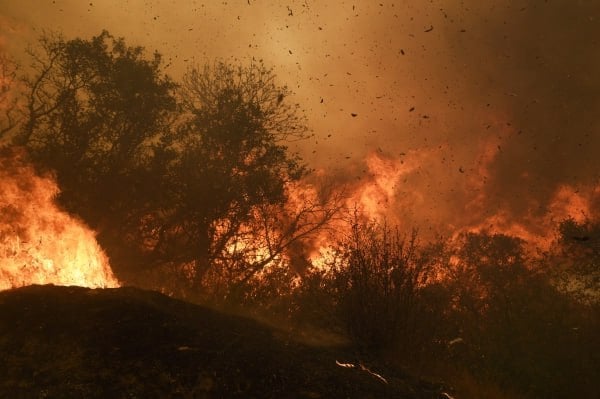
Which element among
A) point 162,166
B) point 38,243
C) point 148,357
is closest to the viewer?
point 148,357

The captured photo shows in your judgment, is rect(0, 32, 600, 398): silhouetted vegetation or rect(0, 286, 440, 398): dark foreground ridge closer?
rect(0, 286, 440, 398): dark foreground ridge

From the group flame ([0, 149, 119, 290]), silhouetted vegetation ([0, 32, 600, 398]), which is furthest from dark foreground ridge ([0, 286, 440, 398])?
Answer: silhouetted vegetation ([0, 32, 600, 398])

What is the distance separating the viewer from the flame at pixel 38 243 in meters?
9.37

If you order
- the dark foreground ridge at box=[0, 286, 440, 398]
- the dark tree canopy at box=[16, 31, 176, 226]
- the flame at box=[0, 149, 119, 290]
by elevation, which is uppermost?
the dark tree canopy at box=[16, 31, 176, 226]

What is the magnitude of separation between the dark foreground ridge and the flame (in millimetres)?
1784

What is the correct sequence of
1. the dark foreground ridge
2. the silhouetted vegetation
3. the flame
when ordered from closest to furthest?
the dark foreground ridge, the flame, the silhouetted vegetation

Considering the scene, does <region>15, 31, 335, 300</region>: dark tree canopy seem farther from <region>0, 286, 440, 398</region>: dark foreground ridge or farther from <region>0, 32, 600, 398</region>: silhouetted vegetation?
<region>0, 286, 440, 398</region>: dark foreground ridge

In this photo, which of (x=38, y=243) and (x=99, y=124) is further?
(x=99, y=124)

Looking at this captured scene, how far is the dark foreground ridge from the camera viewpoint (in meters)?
5.40

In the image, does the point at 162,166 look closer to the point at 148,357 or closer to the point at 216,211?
the point at 216,211

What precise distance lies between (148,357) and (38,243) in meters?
6.22

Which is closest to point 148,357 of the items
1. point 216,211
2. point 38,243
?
point 38,243

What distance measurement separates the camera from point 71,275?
414 inches

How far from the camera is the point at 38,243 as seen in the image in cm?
1020
